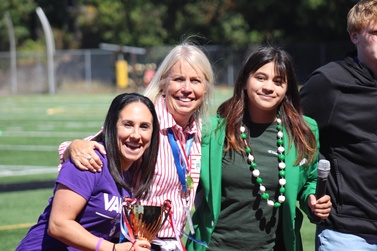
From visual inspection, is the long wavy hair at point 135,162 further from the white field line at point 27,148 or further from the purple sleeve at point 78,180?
the white field line at point 27,148

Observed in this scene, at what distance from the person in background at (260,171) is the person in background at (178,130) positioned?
9 centimetres

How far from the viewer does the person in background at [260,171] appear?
15.4 feet

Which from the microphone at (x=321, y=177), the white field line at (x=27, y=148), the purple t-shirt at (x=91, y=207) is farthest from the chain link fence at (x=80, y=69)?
the purple t-shirt at (x=91, y=207)

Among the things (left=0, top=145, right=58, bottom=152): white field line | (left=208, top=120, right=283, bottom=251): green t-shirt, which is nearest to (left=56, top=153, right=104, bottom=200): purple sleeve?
(left=208, top=120, right=283, bottom=251): green t-shirt

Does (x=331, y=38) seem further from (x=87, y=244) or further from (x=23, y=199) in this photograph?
(x=87, y=244)

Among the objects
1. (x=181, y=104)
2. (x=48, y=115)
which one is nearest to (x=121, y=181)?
(x=181, y=104)

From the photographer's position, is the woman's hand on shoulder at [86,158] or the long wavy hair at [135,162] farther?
the long wavy hair at [135,162]

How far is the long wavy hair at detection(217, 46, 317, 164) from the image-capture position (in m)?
4.75

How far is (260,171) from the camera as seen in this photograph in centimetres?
475

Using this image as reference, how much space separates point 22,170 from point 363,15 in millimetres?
11161

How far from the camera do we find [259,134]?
4.84 metres

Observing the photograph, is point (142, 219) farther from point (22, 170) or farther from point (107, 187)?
point (22, 170)

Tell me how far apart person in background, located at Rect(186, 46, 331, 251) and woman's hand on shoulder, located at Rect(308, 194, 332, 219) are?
42mm

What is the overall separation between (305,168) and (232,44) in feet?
165
